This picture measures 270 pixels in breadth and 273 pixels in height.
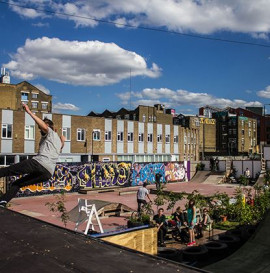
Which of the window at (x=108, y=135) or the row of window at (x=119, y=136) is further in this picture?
the window at (x=108, y=135)

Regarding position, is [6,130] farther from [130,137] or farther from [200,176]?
[200,176]

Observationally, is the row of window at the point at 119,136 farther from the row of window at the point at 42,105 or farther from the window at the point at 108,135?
the row of window at the point at 42,105

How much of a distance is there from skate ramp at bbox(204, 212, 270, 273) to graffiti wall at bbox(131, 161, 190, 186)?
26.0 metres

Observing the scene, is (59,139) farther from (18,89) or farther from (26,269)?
(18,89)

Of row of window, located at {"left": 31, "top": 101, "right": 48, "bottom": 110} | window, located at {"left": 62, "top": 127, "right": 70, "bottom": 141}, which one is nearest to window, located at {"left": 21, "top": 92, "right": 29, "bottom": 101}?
row of window, located at {"left": 31, "top": 101, "right": 48, "bottom": 110}

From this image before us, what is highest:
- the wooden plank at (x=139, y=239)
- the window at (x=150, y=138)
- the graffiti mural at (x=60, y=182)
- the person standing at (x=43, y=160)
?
the window at (x=150, y=138)

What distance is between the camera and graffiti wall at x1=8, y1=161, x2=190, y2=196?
91.1ft

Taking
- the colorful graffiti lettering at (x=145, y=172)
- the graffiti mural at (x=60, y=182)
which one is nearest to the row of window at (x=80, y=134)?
the colorful graffiti lettering at (x=145, y=172)

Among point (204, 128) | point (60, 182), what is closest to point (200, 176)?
point (60, 182)

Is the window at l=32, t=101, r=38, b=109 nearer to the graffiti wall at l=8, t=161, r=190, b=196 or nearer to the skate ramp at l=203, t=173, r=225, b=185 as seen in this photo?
the graffiti wall at l=8, t=161, r=190, b=196

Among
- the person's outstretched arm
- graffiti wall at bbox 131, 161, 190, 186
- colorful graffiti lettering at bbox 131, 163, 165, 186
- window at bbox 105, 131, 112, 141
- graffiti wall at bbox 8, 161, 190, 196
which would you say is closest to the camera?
the person's outstretched arm

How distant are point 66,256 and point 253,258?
7.01 meters

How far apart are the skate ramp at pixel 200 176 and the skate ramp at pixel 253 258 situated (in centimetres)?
3159

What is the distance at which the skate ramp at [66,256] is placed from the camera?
2.76 meters
